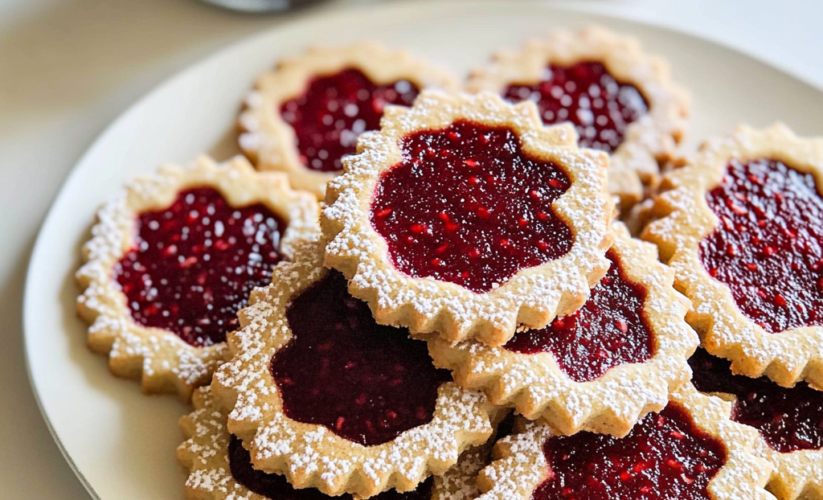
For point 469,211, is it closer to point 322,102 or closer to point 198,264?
point 198,264

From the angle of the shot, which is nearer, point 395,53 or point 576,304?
point 576,304

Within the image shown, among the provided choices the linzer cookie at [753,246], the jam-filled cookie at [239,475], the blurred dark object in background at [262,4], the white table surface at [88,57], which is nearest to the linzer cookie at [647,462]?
the jam-filled cookie at [239,475]

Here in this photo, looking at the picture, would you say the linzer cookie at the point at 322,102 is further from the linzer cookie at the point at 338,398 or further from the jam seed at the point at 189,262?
the linzer cookie at the point at 338,398

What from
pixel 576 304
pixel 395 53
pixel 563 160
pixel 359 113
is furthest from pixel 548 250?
pixel 395 53

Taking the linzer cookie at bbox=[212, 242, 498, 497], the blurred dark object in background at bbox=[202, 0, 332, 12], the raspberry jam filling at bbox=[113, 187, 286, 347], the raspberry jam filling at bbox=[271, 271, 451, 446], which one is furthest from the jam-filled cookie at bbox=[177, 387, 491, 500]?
the blurred dark object in background at bbox=[202, 0, 332, 12]

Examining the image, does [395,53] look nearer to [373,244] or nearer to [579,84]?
[579,84]

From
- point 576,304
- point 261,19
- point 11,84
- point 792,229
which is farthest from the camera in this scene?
point 261,19

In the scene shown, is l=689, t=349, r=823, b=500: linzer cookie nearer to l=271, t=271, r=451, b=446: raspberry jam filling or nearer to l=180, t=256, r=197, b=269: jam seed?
l=271, t=271, r=451, b=446: raspberry jam filling
